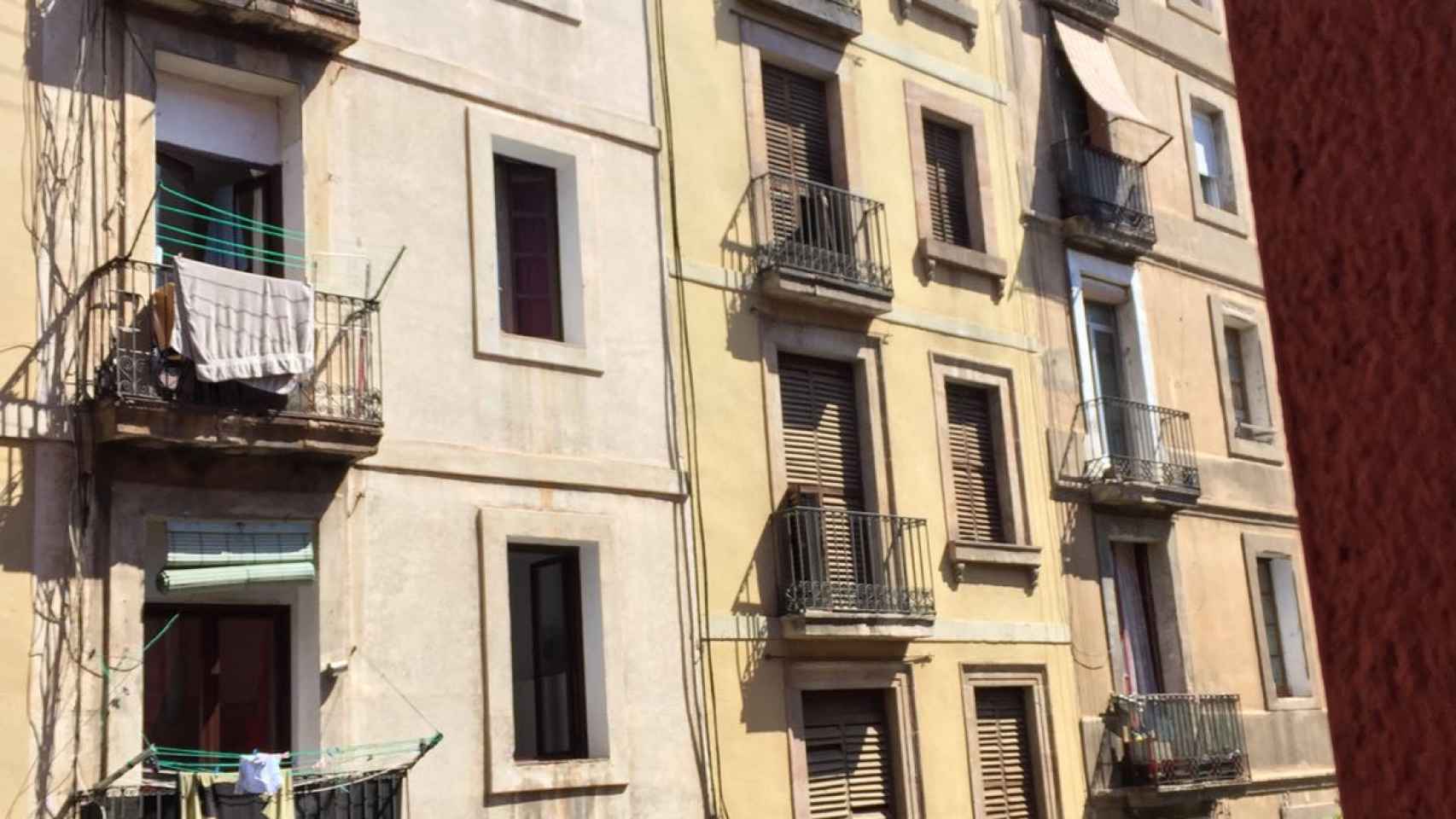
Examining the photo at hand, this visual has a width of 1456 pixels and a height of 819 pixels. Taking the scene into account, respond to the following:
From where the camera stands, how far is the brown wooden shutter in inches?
702

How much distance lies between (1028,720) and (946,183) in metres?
5.95

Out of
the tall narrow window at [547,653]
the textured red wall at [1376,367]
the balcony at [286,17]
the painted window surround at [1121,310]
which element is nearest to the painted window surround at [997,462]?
the painted window surround at [1121,310]

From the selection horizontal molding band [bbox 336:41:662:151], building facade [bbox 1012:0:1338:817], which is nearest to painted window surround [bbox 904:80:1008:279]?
building facade [bbox 1012:0:1338:817]

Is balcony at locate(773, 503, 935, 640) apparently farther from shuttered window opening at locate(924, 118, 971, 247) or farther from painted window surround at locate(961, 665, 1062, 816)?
shuttered window opening at locate(924, 118, 971, 247)

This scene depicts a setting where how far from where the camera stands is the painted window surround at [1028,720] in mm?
17766

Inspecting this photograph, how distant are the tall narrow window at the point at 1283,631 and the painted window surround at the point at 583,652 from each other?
10.7m

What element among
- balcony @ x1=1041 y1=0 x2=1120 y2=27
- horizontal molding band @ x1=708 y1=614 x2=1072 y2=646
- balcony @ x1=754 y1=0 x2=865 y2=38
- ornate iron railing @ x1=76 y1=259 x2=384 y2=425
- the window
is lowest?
the window

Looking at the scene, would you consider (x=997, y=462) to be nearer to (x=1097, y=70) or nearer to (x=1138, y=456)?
(x=1138, y=456)

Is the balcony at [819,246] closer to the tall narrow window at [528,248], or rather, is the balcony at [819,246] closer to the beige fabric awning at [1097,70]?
the tall narrow window at [528,248]

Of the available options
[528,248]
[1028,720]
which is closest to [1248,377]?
[1028,720]

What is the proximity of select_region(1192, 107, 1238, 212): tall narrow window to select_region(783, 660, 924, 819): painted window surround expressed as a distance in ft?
33.6

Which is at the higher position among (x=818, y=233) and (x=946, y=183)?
(x=946, y=183)

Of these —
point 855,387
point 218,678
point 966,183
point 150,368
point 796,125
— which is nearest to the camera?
point 150,368

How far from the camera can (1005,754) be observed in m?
18.4
